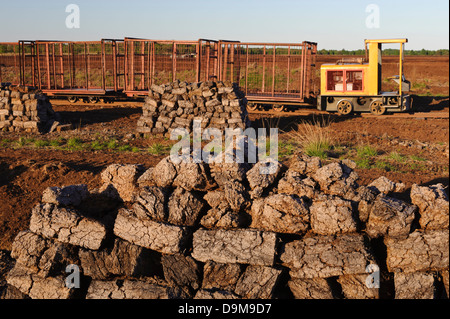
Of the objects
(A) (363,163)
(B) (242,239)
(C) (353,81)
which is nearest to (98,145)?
(A) (363,163)

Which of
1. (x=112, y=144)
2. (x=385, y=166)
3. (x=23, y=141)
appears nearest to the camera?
(x=385, y=166)

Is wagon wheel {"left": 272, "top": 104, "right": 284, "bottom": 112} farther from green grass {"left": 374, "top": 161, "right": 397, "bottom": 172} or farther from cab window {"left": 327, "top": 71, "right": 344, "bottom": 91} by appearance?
green grass {"left": 374, "top": 161, "right": 397, "bottom": 172}

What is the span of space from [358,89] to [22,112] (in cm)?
1170

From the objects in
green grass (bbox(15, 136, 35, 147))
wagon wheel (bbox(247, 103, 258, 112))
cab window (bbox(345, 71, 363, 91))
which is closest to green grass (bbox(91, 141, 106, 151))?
green grass (bbox(15, 136, 35, 147))

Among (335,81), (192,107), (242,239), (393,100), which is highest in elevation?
(335,81)

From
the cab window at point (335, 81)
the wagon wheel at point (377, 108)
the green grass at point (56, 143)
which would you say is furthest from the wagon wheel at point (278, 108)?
the green grass at point (56, 143)

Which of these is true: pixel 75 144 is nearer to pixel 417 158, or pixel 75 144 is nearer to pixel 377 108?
pixel 417 158

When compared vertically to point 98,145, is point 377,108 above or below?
above

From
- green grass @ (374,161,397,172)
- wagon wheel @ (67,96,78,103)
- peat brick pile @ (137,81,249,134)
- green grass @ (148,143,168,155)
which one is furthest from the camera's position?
wagon wheel @ (67,96,78,103)

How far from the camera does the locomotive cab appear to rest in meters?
18.7

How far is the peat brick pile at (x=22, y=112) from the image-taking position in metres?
15.9

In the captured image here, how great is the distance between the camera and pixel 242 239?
5965 millimetres

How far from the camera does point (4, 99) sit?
16250mm
